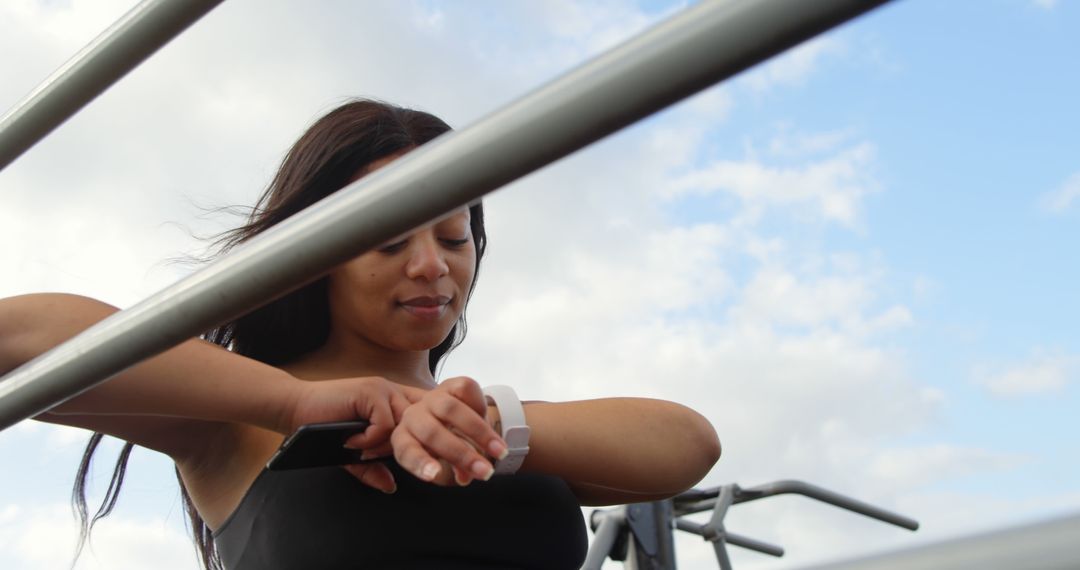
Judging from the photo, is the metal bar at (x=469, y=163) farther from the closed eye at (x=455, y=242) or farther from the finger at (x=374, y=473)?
the closed eye at (x=455, y=242)

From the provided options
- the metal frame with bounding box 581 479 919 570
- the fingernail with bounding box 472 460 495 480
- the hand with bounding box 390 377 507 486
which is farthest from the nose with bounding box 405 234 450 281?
the metal frame with bounding box 581 479 919 570

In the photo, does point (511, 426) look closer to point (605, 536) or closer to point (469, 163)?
point (469, 163)

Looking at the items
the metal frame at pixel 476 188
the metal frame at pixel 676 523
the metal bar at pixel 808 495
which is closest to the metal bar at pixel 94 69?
the metal frame at pixel 476 188

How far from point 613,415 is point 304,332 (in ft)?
1.42

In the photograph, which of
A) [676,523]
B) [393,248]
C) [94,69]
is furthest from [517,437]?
[676,523]

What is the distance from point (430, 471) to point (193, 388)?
0.22 meters

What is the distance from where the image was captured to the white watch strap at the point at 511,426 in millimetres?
930

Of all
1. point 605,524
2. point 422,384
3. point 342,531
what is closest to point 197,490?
point 342,531

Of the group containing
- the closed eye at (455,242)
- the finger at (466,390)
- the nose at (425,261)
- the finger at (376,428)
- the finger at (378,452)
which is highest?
the closed eye at (455,242)

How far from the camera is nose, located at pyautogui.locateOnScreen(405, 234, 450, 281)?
1.15 meters

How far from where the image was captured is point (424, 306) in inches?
46.1

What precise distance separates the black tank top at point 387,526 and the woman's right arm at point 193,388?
137 mm

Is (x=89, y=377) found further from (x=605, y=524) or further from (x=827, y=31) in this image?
(x=605, y=524)

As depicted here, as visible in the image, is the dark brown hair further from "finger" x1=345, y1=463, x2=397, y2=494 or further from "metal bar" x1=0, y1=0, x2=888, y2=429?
"metal bar" x1=0, y1=0, x2=888, y2=429
